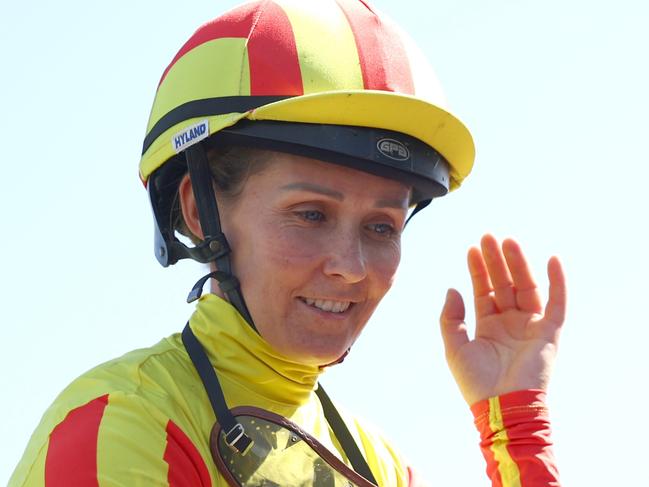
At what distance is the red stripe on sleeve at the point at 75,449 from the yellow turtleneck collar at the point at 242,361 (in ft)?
1.90

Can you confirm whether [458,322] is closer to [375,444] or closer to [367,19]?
[375,444]

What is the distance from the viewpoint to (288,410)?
413 cm

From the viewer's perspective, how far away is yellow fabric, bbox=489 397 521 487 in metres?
4.31

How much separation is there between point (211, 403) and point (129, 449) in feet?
1.43

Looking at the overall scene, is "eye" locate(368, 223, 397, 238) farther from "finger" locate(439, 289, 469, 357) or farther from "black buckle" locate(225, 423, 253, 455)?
"black buckle" locate(225, 423, 253, 455)

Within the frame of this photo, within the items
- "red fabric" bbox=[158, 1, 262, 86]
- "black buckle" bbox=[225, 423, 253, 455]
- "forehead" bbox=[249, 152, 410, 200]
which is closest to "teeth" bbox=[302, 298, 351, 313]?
"forehead" bbox=[249, 152, 410, 200]

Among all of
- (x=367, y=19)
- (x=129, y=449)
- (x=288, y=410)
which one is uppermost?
(x=367, y=19)

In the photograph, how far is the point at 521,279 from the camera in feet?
15.1

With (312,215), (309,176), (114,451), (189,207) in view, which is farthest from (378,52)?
(114,451)

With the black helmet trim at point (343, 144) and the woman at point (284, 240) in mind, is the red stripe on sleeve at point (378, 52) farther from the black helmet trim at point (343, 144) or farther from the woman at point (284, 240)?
the black helmet trim at point (343, 144)

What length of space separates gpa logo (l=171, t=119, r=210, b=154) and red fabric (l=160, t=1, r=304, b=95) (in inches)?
7.7

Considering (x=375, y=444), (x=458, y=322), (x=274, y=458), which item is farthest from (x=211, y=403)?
(x=458, y=322)

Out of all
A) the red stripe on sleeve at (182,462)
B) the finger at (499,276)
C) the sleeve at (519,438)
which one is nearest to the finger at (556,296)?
the finger at (499,276)

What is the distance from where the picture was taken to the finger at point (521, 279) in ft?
15.0
